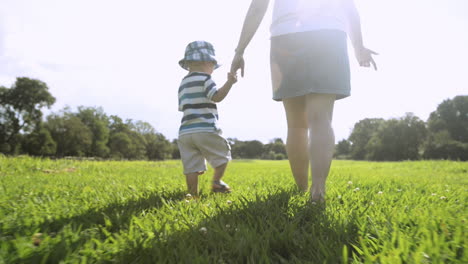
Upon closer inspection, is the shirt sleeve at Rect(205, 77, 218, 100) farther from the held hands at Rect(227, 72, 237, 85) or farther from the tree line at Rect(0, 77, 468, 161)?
the tree line at Rect(0, 77, 468, 161)

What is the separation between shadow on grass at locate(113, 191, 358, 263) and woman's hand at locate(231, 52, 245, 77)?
1.64 meters

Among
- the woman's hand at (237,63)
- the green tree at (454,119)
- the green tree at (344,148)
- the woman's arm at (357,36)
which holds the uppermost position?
the green tree at (454,119)

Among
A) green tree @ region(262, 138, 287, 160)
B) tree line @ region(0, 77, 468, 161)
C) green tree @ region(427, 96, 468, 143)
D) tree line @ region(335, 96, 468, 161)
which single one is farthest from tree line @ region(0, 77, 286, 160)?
green tree @ region(427, 96, 468, 143)

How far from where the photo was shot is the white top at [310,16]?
97.2 inches

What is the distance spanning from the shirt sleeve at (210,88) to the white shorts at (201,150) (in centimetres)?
47

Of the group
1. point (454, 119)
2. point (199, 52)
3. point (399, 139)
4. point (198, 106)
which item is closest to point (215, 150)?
point (198, 106)

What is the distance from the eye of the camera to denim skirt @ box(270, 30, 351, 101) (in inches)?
94.7

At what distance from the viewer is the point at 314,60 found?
2.43 m

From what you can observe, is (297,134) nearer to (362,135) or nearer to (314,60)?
(314,60)

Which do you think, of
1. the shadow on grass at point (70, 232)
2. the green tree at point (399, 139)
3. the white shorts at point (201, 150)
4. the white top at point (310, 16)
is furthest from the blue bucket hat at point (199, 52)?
the green tree at point (399, 139)

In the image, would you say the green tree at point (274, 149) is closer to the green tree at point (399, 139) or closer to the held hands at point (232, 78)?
the green tree at point (399, 139)

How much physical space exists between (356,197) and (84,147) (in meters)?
61.3

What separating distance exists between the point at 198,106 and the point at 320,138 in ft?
5.21

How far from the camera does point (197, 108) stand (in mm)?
3373
